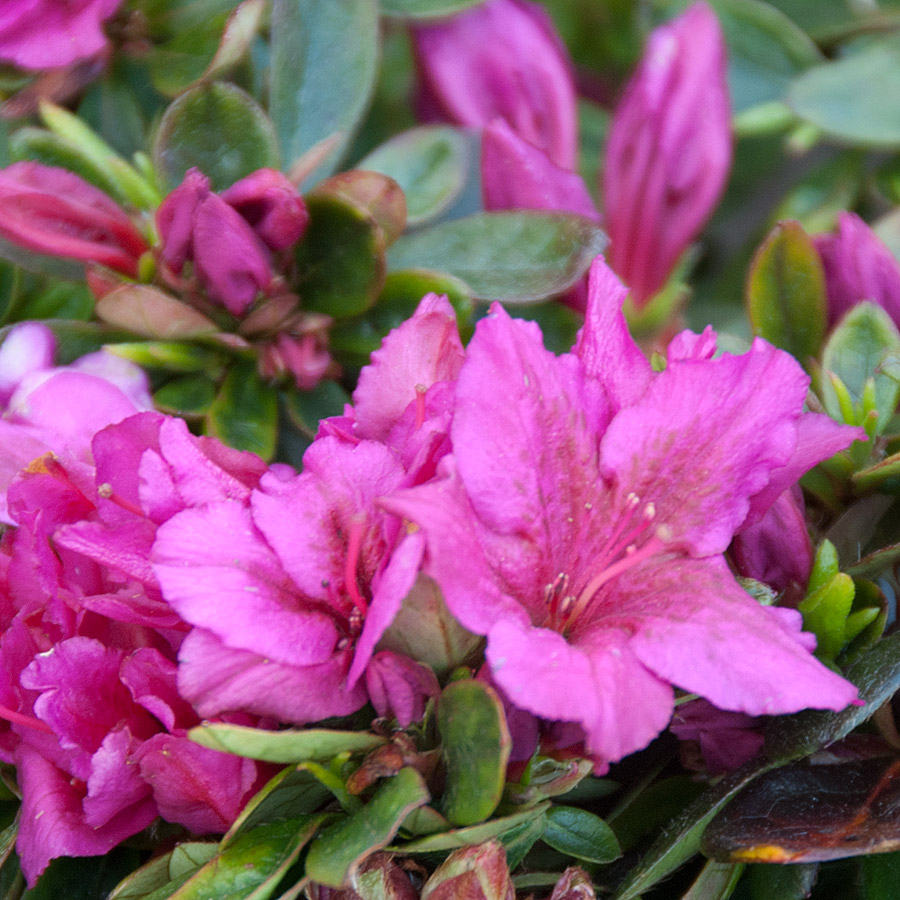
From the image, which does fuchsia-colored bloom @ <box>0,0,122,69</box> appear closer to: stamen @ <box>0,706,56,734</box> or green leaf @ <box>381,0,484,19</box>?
green leaf @ <box>381,0,484,19</box>

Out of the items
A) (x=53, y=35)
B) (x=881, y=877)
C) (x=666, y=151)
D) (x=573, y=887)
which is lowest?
(x=881, y=877)

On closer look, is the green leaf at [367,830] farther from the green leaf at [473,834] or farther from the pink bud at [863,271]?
the pink bud at [863,271]

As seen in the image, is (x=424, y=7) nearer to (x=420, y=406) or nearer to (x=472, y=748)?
(x=420, y=406)

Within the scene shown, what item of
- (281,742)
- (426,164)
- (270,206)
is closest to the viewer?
(281,742)

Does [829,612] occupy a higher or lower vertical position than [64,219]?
lower

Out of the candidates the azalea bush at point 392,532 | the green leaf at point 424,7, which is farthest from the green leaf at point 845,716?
the green leaf at point 424,7

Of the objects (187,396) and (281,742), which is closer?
(281,742)

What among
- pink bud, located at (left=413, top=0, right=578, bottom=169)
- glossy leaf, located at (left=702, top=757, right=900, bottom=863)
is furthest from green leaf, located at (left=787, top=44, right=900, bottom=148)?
glossy leaf, located at (left=702, top=757, right=900, bottom=863)

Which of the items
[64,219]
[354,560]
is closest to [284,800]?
[354,560]

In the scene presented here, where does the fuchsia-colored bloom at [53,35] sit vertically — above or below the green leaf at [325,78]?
above
